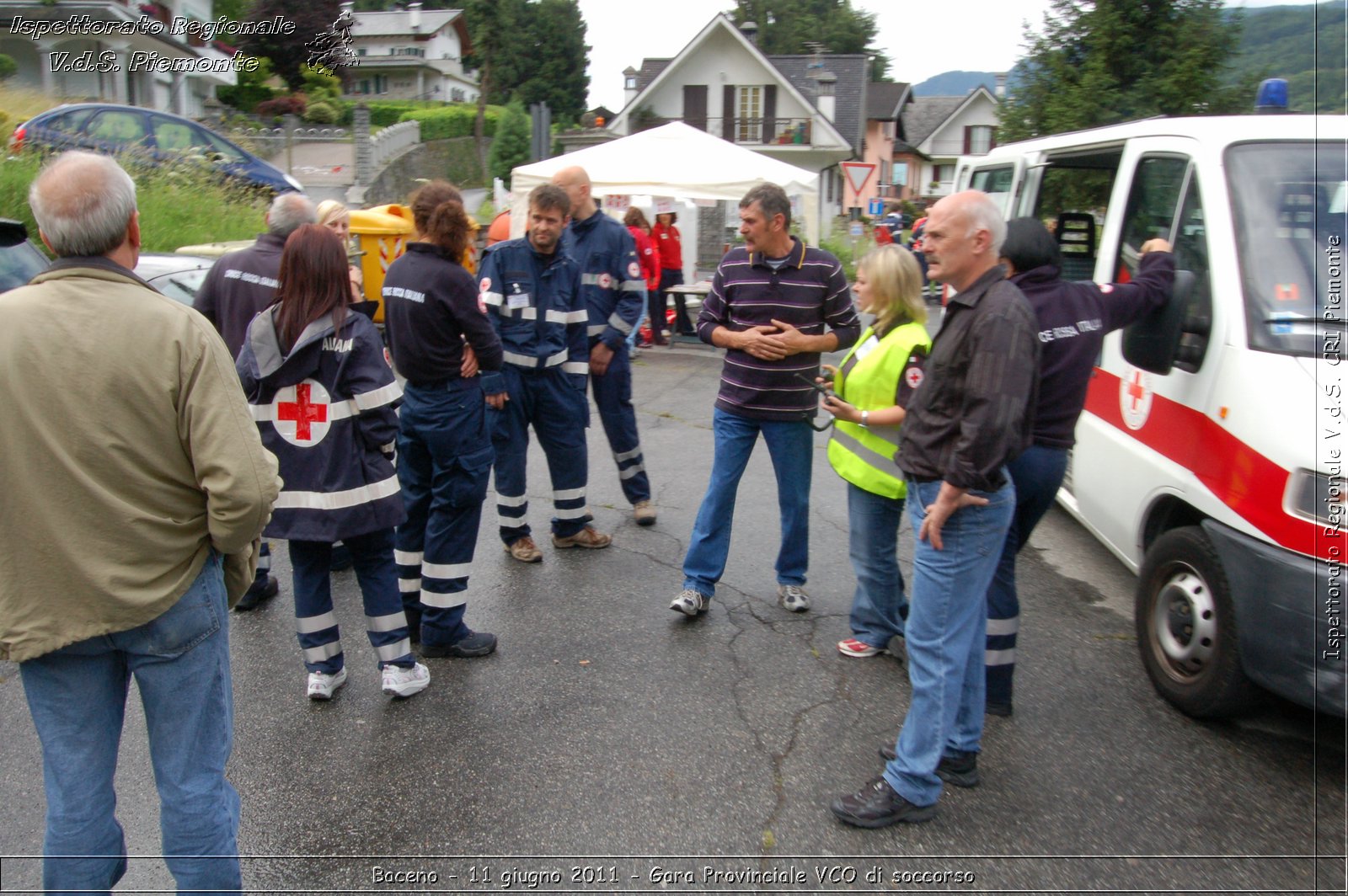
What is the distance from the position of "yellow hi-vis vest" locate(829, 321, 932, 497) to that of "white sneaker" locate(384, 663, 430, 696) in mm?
1960

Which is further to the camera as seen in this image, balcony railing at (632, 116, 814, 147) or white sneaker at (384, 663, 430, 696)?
balcony railing at (632, 116, 814, 147)

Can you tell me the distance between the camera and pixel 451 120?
1767 inches

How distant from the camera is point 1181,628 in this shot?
3.90 meters

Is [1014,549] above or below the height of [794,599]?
above

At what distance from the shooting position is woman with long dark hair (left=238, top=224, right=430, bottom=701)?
361cm

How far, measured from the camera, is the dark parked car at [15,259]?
479 cm

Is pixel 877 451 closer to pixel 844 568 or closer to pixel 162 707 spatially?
pixel 844 568

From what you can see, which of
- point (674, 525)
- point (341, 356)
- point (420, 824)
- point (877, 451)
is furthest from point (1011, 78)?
point (420, 824)

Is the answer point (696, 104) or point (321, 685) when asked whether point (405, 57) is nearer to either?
point (696, 104)

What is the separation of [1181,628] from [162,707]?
3534 millimetres

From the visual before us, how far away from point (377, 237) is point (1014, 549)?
286 inches

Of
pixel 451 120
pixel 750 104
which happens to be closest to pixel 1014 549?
pixel 750 104

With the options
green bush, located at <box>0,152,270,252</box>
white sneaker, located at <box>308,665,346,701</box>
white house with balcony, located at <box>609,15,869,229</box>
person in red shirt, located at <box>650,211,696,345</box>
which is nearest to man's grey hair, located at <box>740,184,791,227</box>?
white sneaker, located at <box>308,665,346,701</box>

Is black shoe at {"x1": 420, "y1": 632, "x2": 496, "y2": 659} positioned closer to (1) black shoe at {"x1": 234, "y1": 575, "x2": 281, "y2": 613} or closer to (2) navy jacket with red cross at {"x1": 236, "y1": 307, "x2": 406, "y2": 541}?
(2) navy jacket with red cross at {"x1": 236, "y1": 307, "x2": 406, "y2": 541}
